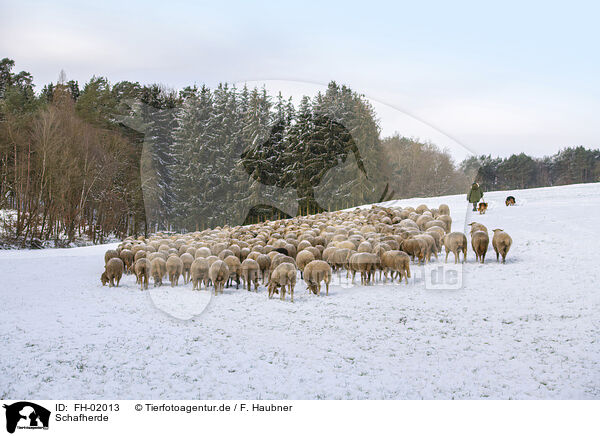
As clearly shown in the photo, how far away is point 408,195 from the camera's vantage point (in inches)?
637

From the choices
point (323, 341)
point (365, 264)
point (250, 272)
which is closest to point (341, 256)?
point (365, 264)

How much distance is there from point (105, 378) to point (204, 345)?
241 cm

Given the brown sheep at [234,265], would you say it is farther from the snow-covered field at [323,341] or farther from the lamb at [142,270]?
the lamb at [142,270]

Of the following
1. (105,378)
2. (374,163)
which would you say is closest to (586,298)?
(374,163)

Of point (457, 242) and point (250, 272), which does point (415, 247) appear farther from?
point (250, 272)

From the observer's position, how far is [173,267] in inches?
659

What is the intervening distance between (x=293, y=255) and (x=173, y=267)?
5.14 m

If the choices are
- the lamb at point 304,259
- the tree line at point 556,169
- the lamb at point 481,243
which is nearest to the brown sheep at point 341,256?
the lamb at point 304,259

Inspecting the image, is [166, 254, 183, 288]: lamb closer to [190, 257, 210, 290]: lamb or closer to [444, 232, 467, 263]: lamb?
[190, 257, 210, 290]: lamb

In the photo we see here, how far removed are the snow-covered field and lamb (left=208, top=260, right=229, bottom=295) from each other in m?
0.60

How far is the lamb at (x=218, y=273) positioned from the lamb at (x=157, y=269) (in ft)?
8.56

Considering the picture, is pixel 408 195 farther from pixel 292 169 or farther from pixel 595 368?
pixel 595 368

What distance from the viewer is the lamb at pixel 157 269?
55.6ft
